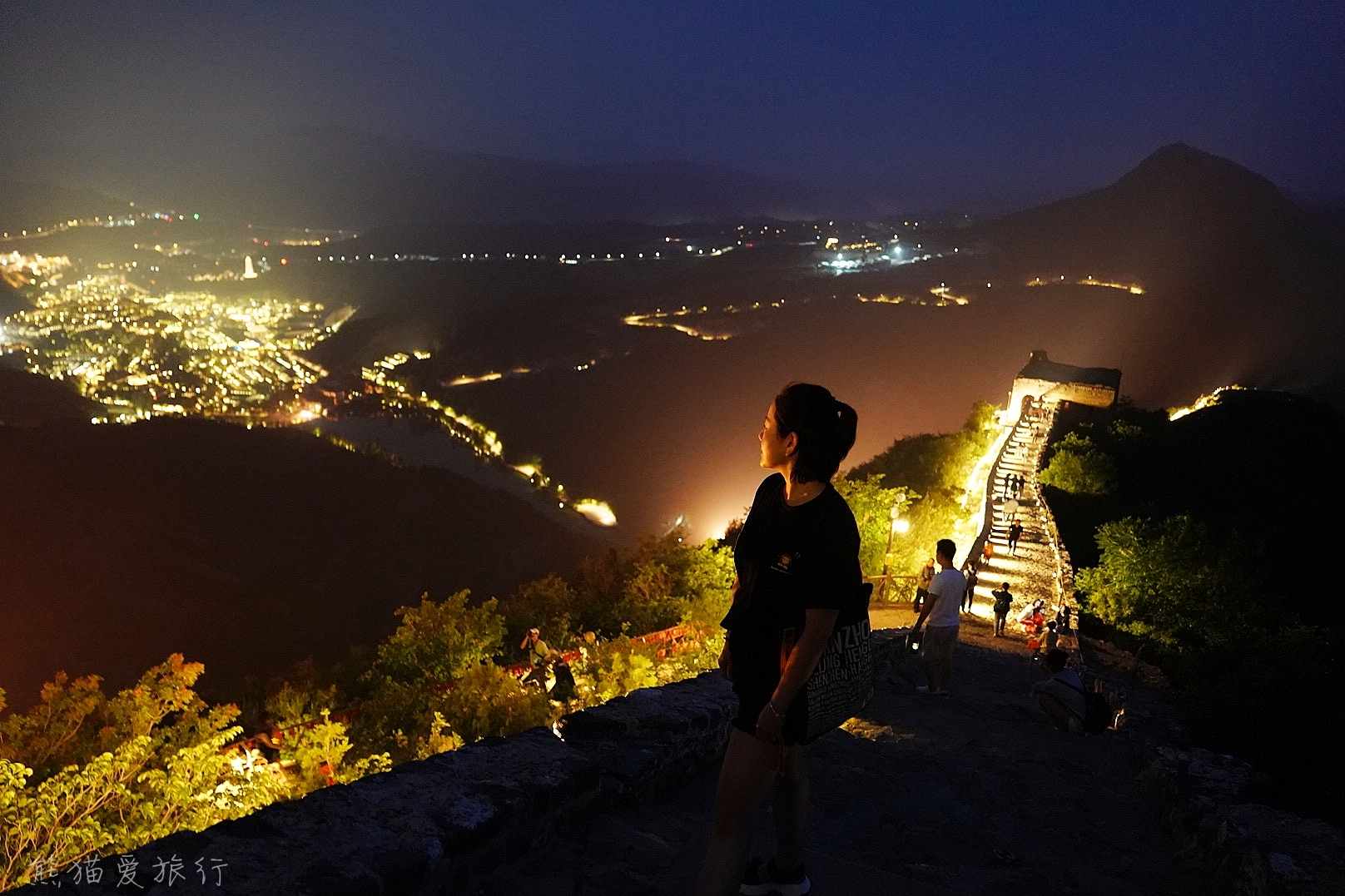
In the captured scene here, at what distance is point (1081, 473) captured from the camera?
998 inches

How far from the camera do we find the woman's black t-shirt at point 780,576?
2236mm

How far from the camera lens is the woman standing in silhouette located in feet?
7.36

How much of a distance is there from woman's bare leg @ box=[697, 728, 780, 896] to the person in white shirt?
426cm

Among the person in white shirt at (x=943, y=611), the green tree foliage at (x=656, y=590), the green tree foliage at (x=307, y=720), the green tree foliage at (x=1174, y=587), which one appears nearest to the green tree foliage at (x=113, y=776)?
the green tree foliage at (x=307, y=720)

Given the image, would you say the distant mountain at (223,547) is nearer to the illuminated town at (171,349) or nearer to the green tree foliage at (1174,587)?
the illuminated town at (171,349)

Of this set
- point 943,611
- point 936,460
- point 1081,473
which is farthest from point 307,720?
point 936,460

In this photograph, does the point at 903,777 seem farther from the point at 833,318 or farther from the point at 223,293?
the point at 223,293

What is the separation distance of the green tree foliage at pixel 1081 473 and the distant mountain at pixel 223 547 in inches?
714

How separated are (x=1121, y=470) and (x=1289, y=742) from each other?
2542 centimetres

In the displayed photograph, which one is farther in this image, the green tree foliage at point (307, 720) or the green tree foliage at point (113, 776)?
the green tree foliage at point (307, 720)

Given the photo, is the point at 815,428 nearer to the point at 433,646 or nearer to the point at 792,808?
the point at 792,808

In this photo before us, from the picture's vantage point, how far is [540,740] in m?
3.39

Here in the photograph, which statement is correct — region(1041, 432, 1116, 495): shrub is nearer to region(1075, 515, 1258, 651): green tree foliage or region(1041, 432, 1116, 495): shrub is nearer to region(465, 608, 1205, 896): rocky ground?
region(1075, 515, 1258, 651): green tree foliage

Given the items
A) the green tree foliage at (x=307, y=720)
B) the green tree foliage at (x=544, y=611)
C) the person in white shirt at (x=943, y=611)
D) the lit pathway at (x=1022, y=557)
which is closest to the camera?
the person in white shirt at (x=943, y=611)
